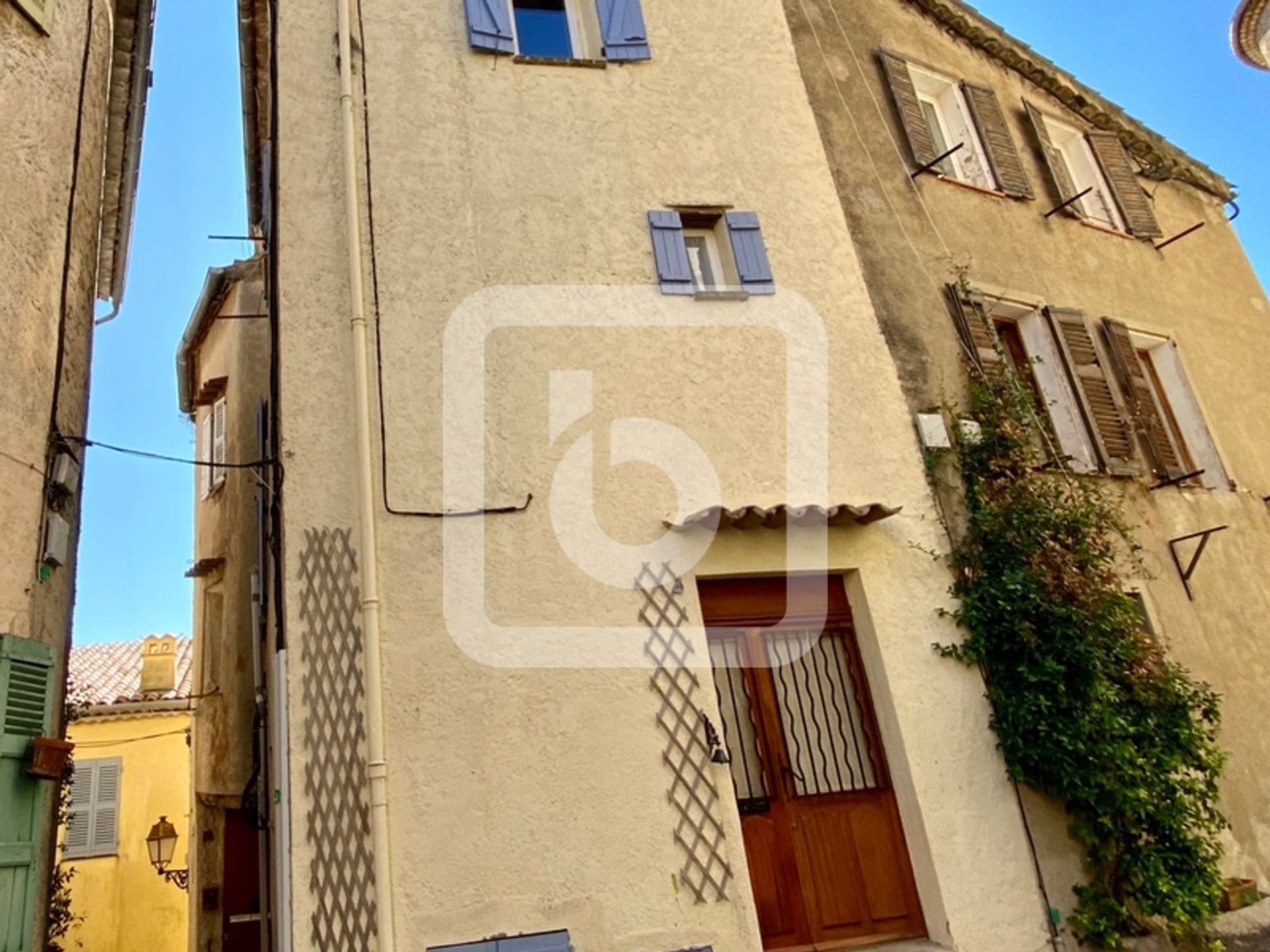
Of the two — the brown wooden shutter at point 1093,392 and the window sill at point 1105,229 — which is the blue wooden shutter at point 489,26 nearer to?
the brown wooden shutter at point 1093,392

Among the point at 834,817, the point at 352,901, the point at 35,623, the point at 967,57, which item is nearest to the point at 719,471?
the point at 834,817

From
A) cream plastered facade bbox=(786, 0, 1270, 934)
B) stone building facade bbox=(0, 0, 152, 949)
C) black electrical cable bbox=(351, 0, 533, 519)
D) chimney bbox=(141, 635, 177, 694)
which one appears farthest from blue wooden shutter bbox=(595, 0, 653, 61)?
chimney bbox=(141, 635, 177, 694)

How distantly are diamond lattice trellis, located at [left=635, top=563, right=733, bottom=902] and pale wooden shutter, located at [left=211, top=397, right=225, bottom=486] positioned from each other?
633 cm

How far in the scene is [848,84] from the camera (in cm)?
888

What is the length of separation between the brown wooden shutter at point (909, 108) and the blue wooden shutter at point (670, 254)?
2.94 meters

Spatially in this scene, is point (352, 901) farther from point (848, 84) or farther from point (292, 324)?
point (848, 84)

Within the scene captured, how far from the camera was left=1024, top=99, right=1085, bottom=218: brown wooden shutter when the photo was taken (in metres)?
9.91

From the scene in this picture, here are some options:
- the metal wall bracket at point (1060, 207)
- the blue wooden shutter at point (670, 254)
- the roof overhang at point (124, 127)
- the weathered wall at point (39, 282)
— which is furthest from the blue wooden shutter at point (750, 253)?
the roof overhang at point (124, 127)

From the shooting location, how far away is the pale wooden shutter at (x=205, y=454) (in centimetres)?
1093

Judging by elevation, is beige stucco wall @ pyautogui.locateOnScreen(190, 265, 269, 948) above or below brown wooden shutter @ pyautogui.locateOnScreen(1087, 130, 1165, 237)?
below

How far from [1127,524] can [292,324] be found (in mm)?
6931

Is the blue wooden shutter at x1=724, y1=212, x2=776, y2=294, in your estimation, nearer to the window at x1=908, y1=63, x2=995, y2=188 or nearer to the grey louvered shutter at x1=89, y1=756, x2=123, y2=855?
the window at x1=908, y1=63, x2=995, y2=188

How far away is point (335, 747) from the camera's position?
5.30 m

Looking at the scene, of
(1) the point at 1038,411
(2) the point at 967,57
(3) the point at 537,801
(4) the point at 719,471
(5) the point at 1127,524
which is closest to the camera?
(3) the point at 537,801
